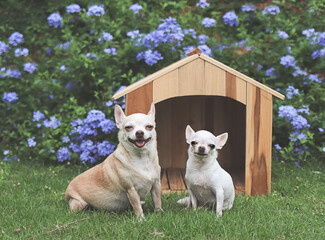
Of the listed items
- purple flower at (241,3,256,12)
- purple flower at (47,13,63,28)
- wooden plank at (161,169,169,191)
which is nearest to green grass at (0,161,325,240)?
wooden plank at (161,169,169,191)

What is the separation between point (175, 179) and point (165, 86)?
4.20ft

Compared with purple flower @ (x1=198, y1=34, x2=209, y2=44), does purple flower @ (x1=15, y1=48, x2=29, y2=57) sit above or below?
below

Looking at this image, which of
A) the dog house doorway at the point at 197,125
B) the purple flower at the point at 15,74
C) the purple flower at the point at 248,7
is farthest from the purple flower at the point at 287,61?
the purple flower at the point at 15,74

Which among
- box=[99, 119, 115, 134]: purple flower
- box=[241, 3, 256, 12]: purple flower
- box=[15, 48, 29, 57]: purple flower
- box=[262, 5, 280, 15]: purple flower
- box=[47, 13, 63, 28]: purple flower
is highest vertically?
box=[241, 3, 256, 12]: purple flower

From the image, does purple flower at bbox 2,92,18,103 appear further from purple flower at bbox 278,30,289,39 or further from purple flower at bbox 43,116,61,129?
purple flower at bbox 278,30,289,39

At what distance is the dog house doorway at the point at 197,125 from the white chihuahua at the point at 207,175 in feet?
5.78

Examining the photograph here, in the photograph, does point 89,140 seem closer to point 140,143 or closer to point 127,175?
point 127,175

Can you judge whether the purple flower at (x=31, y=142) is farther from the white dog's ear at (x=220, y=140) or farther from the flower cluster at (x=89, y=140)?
the white dog's ear at (x=220, y=140)

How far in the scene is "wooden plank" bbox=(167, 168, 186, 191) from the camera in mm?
4695

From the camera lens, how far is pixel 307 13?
20.4 ft

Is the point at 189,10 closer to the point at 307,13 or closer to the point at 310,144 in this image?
the point at 307,13

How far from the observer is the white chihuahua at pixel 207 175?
3.58 m

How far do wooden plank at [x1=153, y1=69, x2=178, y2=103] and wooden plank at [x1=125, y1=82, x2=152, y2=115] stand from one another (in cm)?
6

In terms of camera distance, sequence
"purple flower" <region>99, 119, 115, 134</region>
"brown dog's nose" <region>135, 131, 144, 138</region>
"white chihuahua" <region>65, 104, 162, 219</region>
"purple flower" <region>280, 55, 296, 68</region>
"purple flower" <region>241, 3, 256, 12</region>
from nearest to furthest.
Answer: "brown dog's nose" <region>135, 131, 144, 138</region>, "white chihuahua" <region>65, 104, 162, 219</region>, "purple flower" <region>99, 119, 115, 134</region>, "purple flower" <region>280, 55, 296, 68</region>, "purple flower" <region>241, 3, 256, 12</region>
